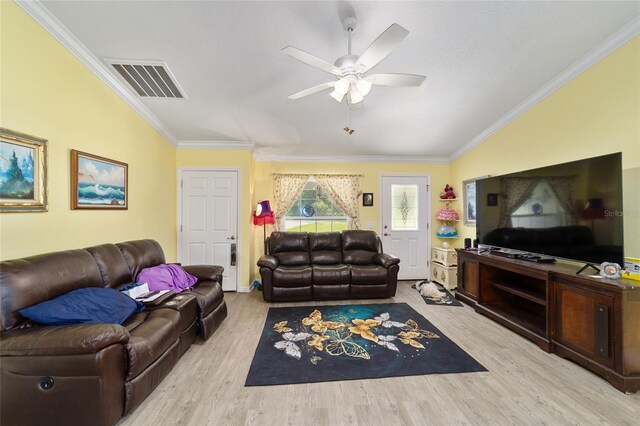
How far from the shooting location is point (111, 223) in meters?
2.71

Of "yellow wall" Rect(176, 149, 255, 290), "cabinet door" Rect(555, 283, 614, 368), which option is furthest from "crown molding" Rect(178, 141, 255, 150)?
"cabinet door" Rect(555, 283, 614, 368)

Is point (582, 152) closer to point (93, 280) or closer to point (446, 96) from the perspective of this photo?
point (446, 96)

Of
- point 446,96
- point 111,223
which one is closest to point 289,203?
point 111,223

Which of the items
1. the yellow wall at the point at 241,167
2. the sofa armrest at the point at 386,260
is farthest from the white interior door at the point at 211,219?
the sofa armrest at the point at 386,260

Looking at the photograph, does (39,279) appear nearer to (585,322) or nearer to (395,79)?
(395,79)

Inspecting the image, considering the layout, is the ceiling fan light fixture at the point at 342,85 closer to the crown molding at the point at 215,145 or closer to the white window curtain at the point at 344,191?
the crown molding at the point at 215,145

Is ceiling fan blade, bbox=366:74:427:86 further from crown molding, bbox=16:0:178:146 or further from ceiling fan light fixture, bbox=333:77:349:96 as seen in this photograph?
crown molding, bbox=16:0:178:146

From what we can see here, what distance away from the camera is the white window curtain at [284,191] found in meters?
4.76

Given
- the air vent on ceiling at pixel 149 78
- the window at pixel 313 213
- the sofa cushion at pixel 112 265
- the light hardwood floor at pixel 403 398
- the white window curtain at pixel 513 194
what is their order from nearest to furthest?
1. the light hardwood floor at pixel 403 398
2. the sofa cushion at pixel 112 265
3. the air vent on ceiling at pixel 149 78
4. the white window curtain at pixel 513 194
5. the window at pixel 313 213

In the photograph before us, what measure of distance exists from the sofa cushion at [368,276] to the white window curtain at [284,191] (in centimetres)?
180

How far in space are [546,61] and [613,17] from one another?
18.9 inches

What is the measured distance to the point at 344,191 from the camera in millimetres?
4867

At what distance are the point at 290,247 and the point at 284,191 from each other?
3.80ft

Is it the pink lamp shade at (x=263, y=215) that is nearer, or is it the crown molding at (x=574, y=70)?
the crown molding at (x=574, y=70)
